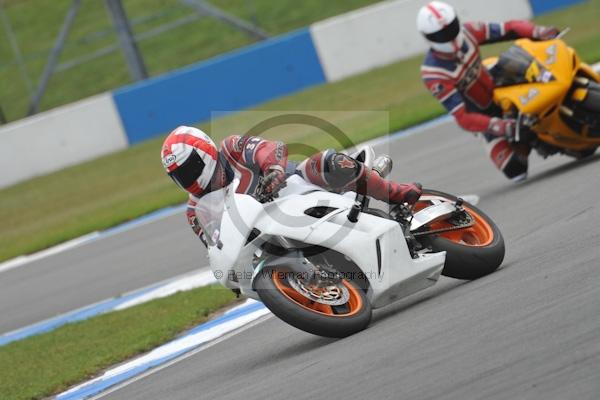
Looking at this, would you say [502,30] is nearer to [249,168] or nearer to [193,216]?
[249,168]

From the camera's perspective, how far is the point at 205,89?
21375mm

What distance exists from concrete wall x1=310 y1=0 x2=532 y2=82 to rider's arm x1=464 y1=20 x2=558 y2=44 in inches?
410

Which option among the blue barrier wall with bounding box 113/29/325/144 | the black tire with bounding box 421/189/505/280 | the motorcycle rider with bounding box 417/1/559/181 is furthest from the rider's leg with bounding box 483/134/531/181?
the blue barrier wall with bounding box 113/29/325/144

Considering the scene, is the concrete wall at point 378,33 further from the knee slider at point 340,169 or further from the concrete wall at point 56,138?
the knee slider at point 340,169

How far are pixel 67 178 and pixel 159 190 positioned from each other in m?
3.04

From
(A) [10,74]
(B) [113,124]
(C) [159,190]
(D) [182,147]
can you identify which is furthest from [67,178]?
(D) [182,147]

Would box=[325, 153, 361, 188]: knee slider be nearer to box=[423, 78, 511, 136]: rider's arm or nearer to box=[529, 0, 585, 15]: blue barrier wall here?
box=[423, 78, 511, 136]: rider's arm

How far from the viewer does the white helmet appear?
1069cm

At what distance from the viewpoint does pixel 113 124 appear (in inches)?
848

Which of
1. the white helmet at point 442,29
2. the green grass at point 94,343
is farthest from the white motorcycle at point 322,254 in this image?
the white helmet at point 442,29

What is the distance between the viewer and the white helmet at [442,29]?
1069 cm

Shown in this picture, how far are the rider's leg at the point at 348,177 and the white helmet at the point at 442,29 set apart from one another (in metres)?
3.73

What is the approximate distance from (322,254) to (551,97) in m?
4.20

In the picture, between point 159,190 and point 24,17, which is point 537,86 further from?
point 24,17
